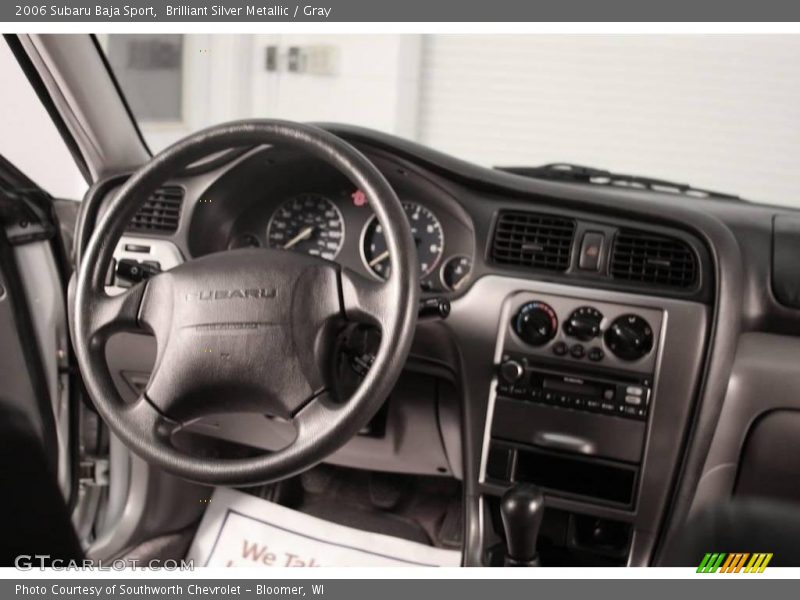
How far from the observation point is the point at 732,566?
129 cm

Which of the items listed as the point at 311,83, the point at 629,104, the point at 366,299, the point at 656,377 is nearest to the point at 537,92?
the point at 629,104

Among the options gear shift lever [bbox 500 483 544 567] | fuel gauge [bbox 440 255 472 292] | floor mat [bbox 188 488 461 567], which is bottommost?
floor mat [bbox 188 488 461 567]

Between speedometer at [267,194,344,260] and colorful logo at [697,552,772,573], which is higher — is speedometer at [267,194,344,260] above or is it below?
above

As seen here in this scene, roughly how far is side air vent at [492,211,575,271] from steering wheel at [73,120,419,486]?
0.46 metres

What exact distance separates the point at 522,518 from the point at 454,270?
49 centimetres

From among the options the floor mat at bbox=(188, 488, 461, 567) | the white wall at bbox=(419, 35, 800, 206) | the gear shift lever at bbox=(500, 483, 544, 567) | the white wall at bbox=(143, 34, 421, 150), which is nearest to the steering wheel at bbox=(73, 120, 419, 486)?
the gear shift lever at bbox=(500, 483, 544, 567)

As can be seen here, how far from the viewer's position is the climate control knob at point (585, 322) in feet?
5.14

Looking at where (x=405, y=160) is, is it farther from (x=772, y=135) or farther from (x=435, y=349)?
(x=772, y=135)

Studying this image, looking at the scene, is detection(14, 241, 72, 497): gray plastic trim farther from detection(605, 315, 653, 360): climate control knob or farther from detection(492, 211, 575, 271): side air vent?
detection(605, 315, 653, 360): climate control knob

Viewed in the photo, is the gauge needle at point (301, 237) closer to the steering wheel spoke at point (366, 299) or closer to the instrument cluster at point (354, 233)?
the instrument cluster at point (354, 233)

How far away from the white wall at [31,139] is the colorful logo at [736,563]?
4.39ft

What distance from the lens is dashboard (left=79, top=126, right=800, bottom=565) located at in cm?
155

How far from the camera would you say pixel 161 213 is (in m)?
1.79

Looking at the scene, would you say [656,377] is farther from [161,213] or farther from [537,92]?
[537,92]
